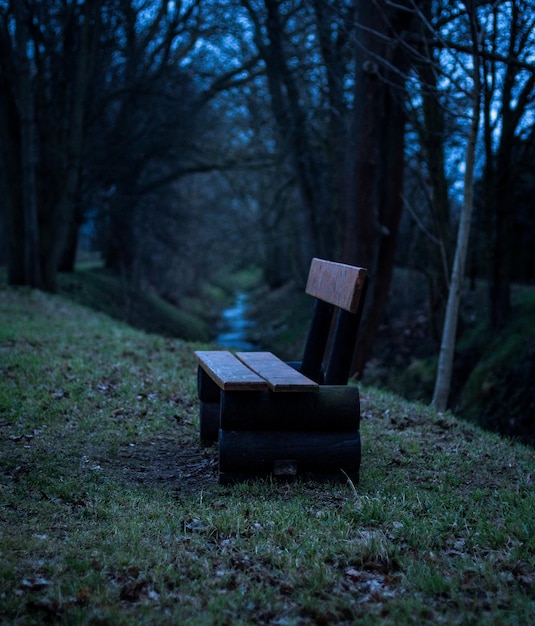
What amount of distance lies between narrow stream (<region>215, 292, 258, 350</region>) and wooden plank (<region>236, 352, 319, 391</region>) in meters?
9.73

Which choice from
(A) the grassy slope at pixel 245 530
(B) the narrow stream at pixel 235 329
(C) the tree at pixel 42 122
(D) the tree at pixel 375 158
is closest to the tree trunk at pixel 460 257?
(A) the grassy slope at pixel 245 530

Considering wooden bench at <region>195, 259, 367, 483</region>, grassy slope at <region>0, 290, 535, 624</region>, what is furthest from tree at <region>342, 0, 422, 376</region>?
wooden bench at <region>195, 259, 367, 483</region>

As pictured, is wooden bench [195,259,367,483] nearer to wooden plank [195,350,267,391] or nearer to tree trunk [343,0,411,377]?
wooden plank [195,350,267,391]

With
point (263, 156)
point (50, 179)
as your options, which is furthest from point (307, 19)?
point (50, 179)

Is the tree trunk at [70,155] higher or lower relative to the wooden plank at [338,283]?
higher

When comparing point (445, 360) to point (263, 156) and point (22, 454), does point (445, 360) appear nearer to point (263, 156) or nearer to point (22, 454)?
point (22, 454)

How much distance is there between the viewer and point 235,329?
2647 cm

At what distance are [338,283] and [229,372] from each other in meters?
1.21

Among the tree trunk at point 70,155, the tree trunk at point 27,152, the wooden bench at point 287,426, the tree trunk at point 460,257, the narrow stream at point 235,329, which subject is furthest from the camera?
the narrow stream at point 235,329

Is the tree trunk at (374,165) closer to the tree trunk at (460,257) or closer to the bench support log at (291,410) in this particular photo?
the tree trunk at (460,257)

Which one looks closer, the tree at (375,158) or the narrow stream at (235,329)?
the tree at (375,158)

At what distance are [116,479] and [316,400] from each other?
1.56 meters

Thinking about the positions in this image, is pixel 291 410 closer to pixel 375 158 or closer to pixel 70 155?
pixel 375 158

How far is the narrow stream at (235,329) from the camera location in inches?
842
